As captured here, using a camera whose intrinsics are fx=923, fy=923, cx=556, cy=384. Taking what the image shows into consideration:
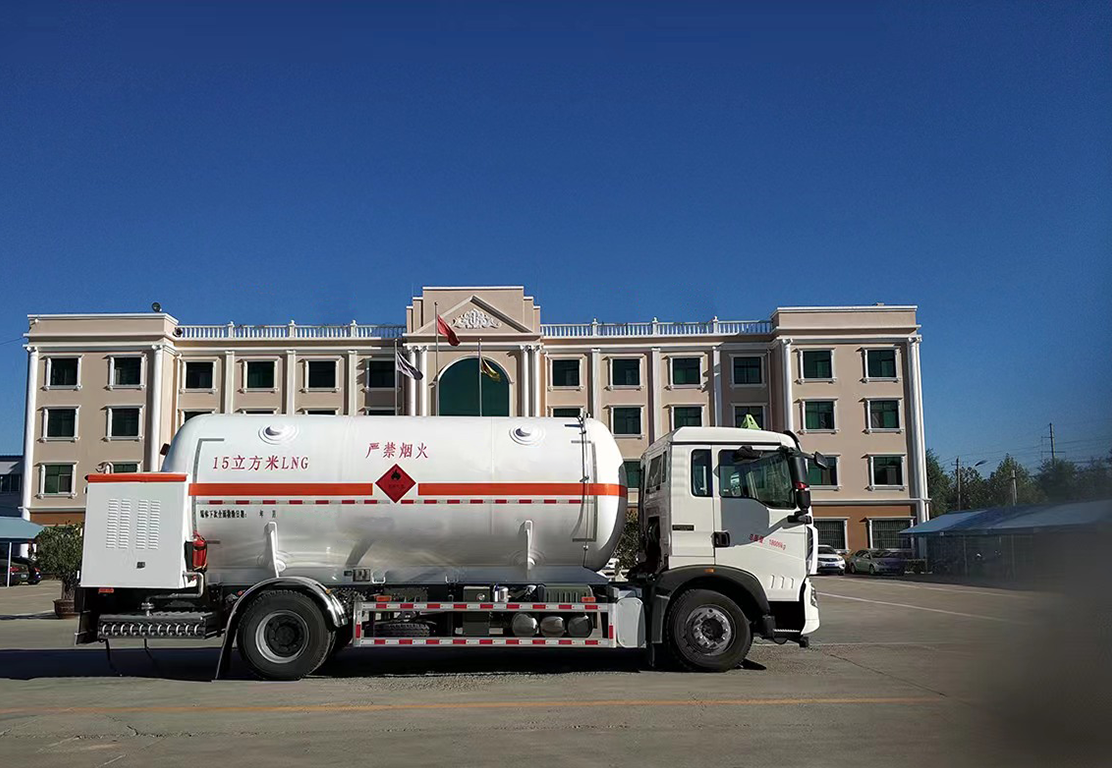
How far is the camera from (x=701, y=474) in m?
13.1

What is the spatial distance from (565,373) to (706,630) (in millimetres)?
43587

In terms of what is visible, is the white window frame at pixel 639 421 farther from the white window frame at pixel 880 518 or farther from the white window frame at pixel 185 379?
the white window frame at pixel 185 379

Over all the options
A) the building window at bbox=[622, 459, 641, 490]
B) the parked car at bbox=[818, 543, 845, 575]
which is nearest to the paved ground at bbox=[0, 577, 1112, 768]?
the building window at bbox=[622, 459, 641, 490]

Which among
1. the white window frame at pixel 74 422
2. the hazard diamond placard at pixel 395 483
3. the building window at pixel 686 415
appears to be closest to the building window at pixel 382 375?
the white window frame at pixel 74 422

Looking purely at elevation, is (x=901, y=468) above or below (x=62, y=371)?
below

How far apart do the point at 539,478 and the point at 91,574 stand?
6.20 metres

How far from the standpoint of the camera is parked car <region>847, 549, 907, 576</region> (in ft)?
151

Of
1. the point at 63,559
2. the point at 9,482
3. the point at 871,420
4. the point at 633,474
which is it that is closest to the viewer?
the point at 633,474

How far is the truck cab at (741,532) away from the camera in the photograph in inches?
500

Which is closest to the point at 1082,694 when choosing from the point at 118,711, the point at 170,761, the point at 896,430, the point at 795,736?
the point at 795,736

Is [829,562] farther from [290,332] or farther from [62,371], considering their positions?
[62,371]

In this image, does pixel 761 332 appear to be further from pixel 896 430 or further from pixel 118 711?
pixel 118 711

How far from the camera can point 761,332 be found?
5697 centimetres

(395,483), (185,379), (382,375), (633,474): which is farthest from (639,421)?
(395,483)
